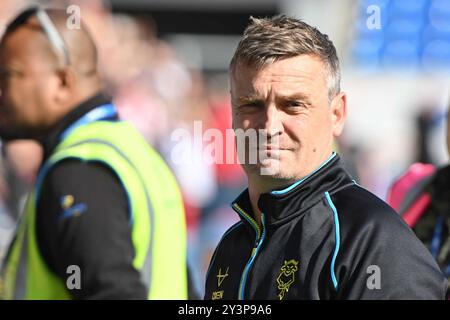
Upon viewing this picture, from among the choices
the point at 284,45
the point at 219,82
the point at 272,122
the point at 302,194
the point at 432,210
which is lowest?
the point at 219,82

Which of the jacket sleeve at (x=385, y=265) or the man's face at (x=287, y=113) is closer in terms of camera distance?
the jacket sleeve at (x=385, y=265)

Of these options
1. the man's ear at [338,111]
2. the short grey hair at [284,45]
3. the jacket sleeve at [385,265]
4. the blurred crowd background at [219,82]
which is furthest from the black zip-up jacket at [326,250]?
the blurred crowd background at [219,82]

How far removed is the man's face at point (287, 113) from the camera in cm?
237

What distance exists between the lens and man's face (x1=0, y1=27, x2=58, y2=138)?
12.2 feet

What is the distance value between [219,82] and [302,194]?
420 inches

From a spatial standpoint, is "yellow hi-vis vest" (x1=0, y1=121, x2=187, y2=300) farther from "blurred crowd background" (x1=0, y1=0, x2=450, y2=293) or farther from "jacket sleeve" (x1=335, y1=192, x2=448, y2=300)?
"blurred crowd background" (x1=0, y1=0, x2=450, y2=293)

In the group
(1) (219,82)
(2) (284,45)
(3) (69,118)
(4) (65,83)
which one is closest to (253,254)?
(2) (284,45)

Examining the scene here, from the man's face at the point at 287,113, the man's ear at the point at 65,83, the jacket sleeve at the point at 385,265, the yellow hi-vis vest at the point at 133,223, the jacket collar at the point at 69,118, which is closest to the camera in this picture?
the jacket sleeve at the point at 385,265

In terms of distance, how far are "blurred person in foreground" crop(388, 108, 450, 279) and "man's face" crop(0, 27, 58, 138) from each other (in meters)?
1.49

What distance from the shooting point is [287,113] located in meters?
2.39

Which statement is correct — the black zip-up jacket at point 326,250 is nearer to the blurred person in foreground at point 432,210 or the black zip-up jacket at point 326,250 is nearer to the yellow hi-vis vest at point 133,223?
the yellow hi-vis vest at point 133,223

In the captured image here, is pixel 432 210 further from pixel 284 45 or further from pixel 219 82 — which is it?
pixel 219 82

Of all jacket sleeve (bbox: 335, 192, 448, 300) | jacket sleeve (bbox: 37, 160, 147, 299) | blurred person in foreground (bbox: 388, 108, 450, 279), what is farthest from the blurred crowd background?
jacket sleeve (bbox: 335, 192, 448, 300)

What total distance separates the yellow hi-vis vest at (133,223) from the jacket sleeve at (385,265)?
1315 mm
